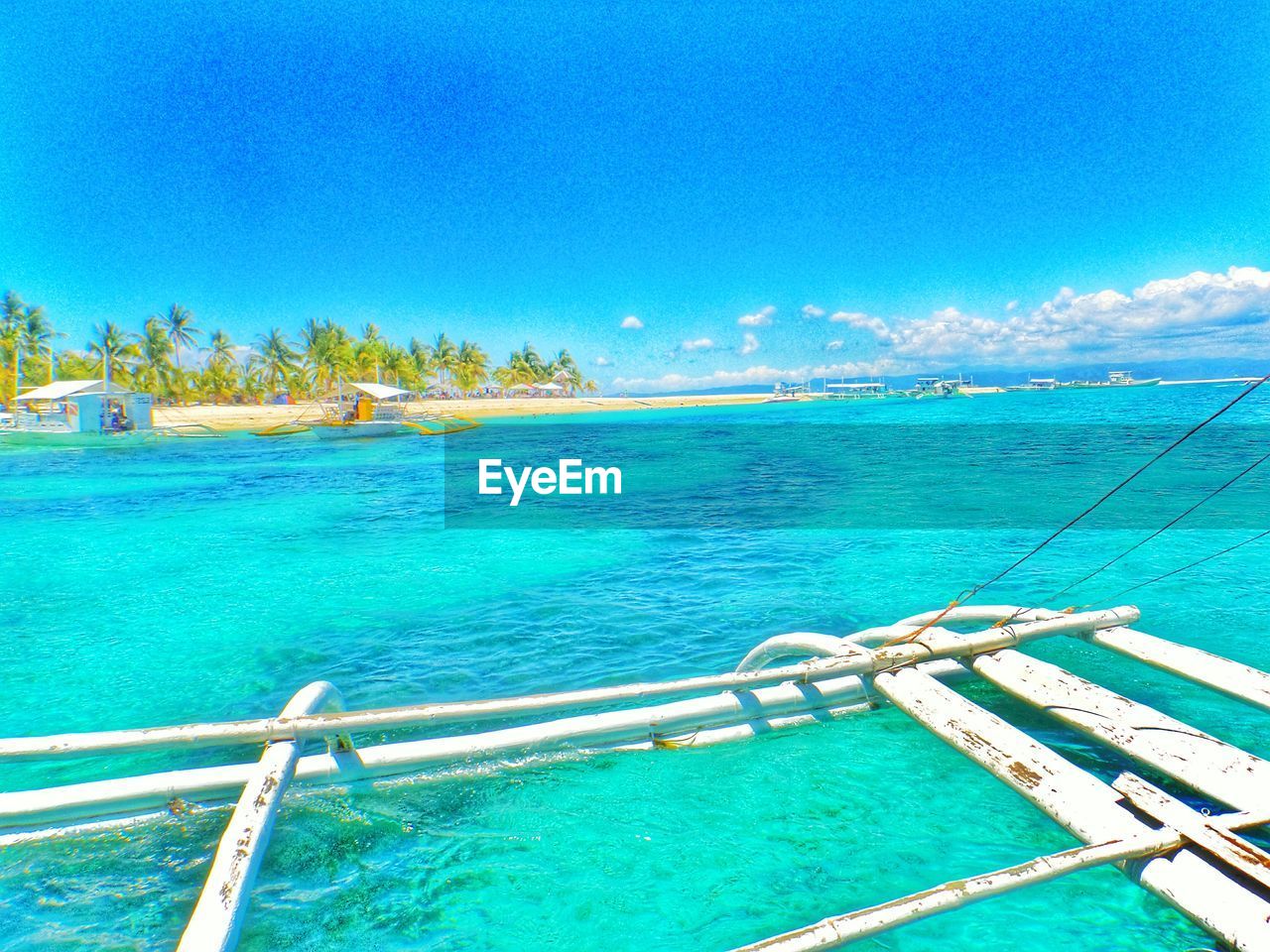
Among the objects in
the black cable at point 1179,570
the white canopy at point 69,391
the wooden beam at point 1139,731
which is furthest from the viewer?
the white canopy at point 69,391

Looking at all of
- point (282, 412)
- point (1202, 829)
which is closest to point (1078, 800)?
point (1202, 829)

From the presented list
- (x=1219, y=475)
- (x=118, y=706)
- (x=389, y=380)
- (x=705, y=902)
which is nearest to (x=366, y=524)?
(x=118, y=706)

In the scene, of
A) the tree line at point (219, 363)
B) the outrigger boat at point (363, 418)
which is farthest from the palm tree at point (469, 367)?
the outrigger boat at point (363, 418)

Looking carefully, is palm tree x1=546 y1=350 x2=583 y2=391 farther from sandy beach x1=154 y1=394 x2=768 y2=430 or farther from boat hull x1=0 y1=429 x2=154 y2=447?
boat hull x1=0 y1=429 x2=154 y2=447

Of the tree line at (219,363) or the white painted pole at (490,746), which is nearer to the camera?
the white painted pole at (490,746)

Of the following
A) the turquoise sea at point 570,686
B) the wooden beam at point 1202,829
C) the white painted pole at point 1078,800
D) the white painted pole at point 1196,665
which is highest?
the white painted pole at point 1196,665

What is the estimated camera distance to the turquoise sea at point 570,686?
3336 mm

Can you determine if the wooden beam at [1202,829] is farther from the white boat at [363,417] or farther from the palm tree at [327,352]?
the palm tree at [327,352]

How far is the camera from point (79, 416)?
Answer: 45125 mm

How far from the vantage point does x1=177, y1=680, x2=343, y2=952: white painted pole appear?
2.52 m

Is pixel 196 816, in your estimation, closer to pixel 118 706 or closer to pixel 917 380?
pixel 118 706

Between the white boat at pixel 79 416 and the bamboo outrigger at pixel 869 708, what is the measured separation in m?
50.2

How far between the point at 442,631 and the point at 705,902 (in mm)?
5247

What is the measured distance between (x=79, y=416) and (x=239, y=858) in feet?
178
